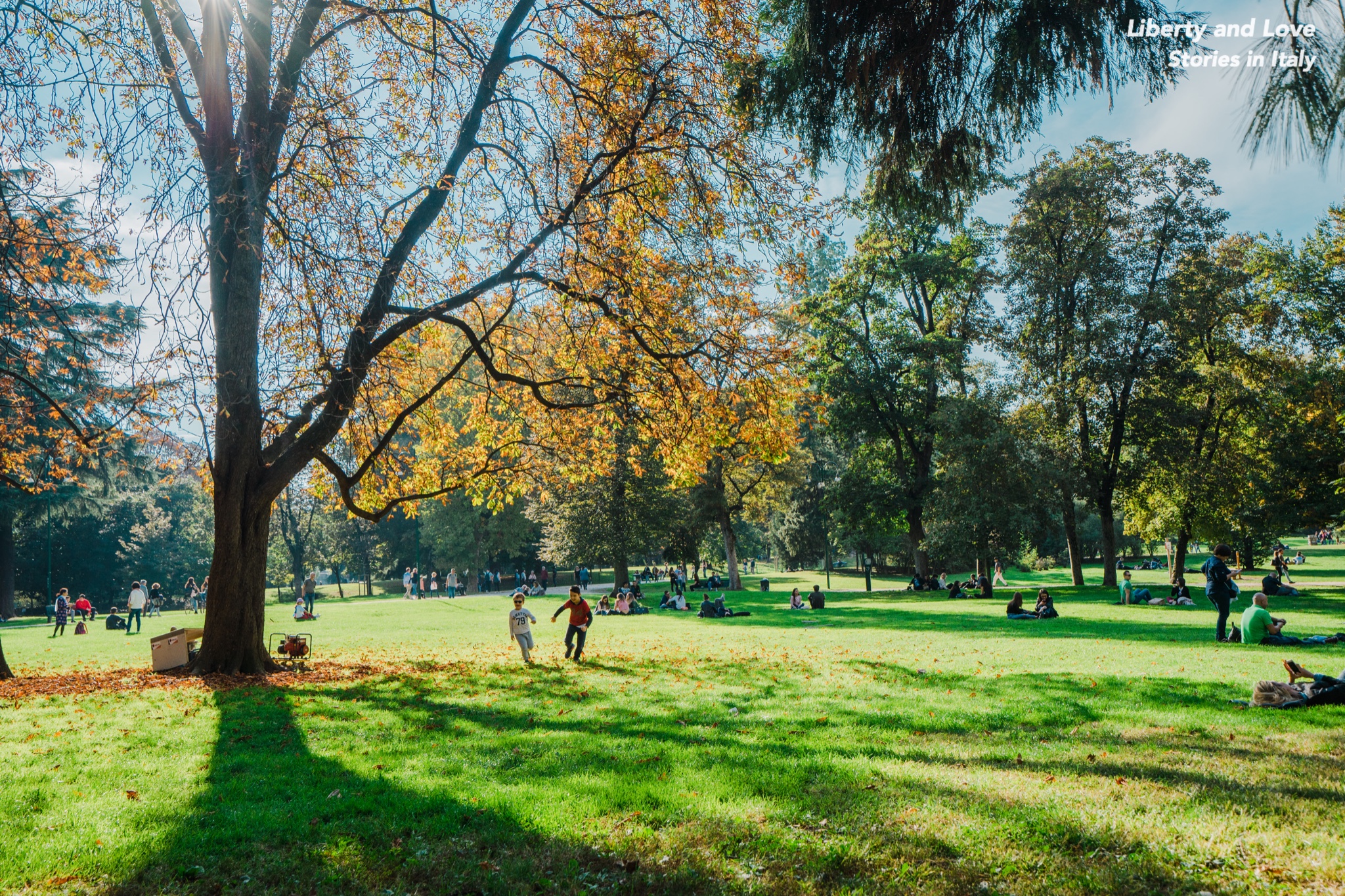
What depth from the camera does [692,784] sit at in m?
5.68

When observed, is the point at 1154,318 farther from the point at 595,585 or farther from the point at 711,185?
the point at 595,585

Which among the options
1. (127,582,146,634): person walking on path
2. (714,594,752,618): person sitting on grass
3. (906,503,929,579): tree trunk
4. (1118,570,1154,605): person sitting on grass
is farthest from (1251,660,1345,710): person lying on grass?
(127,582,146,634): person walking on path

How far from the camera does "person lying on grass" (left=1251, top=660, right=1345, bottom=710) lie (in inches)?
313

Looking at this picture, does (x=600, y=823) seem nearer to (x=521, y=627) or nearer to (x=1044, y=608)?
(x=521, y=627)

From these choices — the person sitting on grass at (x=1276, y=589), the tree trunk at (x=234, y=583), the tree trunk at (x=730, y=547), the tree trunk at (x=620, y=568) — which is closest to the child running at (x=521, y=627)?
the tree trunk at (x=234, y=583)

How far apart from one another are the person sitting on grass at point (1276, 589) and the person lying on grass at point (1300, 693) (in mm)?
21098

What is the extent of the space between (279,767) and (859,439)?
37.1 metres

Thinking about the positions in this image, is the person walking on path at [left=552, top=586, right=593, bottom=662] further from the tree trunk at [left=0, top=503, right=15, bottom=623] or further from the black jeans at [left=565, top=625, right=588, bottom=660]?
the tree trunk at [left=0, top=503, right=15, bottom=623]

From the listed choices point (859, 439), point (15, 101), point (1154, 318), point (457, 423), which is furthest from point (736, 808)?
point (457, 423)

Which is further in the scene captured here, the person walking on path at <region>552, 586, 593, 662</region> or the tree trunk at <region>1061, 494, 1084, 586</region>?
the tree trunk at <region>1061, 494, 1084, 586</region>

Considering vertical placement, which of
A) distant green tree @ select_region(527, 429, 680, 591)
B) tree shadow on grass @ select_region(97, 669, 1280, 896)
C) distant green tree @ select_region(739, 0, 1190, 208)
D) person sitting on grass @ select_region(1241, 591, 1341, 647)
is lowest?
person sitting on grass @ select_region(1241, 591, 1341, 647)

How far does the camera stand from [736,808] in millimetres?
5078

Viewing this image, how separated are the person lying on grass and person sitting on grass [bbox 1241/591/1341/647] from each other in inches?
215

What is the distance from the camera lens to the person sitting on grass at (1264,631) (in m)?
12.9
